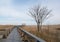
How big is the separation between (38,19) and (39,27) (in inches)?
70.3

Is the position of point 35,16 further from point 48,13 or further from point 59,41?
point 59,41

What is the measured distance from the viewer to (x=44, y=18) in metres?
34.5

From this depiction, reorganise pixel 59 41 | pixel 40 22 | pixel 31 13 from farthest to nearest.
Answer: pixel 31 13 → pixel 40 22 → pixel 59 41

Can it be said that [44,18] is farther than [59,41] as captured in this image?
Yes

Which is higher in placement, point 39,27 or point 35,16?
point 35,16

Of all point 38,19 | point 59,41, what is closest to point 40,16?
point 38,19

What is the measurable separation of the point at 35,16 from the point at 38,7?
2.25 metres

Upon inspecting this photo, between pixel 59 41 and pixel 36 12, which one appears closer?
pixel 59 41

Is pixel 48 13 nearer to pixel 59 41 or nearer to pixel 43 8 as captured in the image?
pixel 43 8

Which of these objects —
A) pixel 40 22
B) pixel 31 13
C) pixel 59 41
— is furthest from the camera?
pixel 31 13

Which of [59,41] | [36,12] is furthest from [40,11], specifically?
[59,41]

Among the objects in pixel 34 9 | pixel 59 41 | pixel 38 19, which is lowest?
pixel 59 41

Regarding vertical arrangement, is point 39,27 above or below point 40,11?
below

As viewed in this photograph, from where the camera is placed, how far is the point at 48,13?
35219mm
